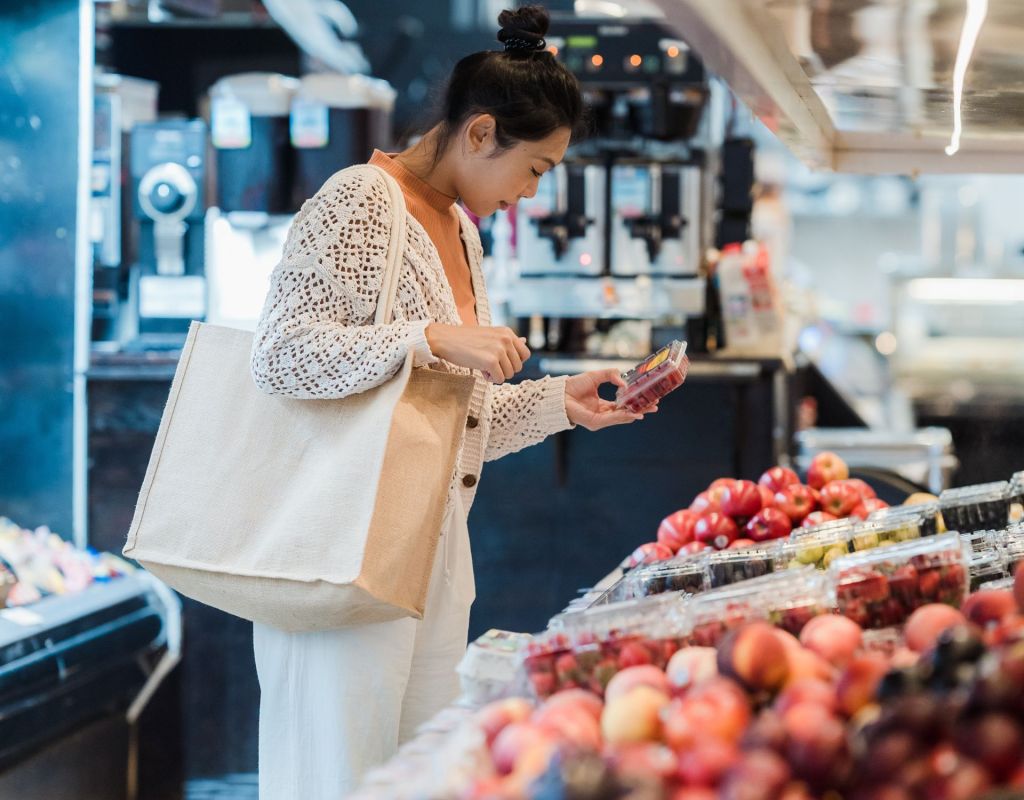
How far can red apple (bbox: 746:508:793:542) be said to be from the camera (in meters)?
2.65

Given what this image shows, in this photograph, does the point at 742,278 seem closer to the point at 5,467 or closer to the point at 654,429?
the point at 654,429

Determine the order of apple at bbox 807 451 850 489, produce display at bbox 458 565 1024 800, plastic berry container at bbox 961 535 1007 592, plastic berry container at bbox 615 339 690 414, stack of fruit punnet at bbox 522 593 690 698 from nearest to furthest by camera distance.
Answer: produce display at bbox 458 565 1024 800
stack of fruit punnet at bbox 522 593 690 698
plastic berry container at bbox 961 535 1007 592
plastic berry container at bbox 615 339 690 414
apple at bbox 807 451 850 489

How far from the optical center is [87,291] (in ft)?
14.3

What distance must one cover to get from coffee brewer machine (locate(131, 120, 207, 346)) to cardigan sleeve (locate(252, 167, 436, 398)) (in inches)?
103

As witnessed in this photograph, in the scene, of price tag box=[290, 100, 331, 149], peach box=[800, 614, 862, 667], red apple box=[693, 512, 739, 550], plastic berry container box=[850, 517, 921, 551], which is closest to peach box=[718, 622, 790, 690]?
peach box=[800, 614, 862, 667]

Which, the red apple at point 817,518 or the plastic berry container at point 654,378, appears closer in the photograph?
the plastic berry container at point 654,378

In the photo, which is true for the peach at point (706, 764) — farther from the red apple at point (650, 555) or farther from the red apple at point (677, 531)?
the red apple at point (677, 531)

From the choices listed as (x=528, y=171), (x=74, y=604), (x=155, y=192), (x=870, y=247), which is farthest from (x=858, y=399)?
(x=528, y=171)

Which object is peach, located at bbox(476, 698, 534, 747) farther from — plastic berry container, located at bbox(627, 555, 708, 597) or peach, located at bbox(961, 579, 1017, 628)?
plastic berry container, located at bbox(627, 555, 708, 597)

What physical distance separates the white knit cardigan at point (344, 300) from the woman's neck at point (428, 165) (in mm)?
136

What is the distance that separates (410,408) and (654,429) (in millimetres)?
2632

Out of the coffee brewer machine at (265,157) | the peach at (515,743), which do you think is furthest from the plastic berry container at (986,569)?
the coffee brewer machine at (265,157)

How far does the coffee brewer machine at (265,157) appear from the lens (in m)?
4.61

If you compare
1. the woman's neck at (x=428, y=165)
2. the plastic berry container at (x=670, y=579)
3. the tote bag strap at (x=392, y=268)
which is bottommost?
the plastic berry container at (x=670, y=579)
